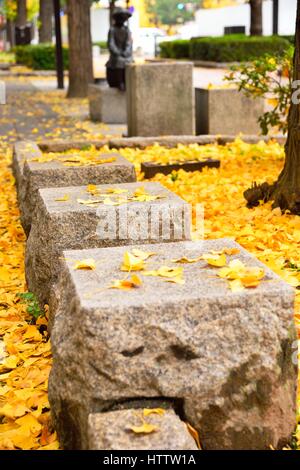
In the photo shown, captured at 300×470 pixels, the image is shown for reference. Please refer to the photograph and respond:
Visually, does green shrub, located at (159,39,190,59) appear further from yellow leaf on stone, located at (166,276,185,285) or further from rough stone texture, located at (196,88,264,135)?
yellow leaf on stone, located at (166,276,185,285)

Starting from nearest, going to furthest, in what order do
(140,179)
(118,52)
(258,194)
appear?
(258,194) < (140,179) < (118,52)

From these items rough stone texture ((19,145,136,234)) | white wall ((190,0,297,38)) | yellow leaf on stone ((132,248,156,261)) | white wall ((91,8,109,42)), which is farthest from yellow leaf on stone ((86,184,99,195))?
white wall ((91,8,109,42))

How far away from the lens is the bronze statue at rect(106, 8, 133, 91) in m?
14.0

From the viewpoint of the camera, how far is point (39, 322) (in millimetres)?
4598

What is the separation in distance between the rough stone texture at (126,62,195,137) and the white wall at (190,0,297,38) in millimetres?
42226

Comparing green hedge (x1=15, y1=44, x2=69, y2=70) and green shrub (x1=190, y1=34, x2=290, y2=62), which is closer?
green shrub (x1=190, y1=34, x2=290, y2=62)

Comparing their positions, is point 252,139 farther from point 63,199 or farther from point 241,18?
point 241,18

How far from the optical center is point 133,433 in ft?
8.93

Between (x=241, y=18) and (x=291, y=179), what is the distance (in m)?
54.9

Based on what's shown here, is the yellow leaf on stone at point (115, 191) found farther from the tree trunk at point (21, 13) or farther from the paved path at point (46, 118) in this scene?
the tree trunk at point (21, 13)

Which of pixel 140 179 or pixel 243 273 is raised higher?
pixel 243 273

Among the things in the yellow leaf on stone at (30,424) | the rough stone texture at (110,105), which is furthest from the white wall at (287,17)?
the yellow leaf on stone at (30,424)

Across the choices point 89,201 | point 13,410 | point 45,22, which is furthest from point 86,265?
point 45,22
